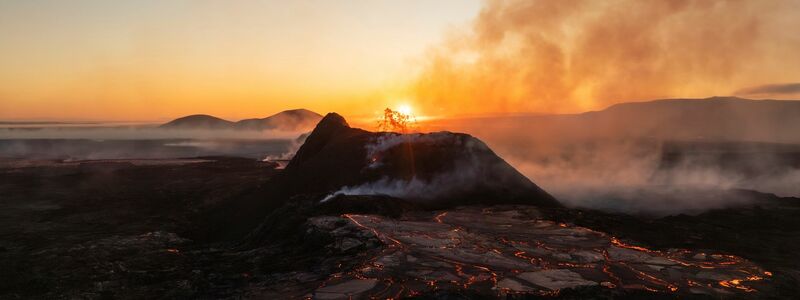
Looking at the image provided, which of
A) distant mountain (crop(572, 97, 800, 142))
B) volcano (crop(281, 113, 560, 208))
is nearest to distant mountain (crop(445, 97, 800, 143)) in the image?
distant mountain (crop(572, 97, 800, 142))

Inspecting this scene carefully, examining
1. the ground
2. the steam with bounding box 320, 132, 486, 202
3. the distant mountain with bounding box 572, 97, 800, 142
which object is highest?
the distant mountain with bounding box 572, 97, 800, 142

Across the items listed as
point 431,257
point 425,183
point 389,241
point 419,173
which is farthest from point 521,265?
point 419,173

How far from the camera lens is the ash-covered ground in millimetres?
9062

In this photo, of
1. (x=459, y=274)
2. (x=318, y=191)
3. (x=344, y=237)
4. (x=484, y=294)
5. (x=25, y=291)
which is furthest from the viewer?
(x=318, y=191)

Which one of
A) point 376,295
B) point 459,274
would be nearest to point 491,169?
point 459,274

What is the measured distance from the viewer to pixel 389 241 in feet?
38.9

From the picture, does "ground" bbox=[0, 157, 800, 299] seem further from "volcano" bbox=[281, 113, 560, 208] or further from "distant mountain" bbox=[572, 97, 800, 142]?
"distant mountain" bbox=[572, 97, 800, 142]

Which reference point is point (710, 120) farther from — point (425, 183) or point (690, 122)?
point (425, 183)

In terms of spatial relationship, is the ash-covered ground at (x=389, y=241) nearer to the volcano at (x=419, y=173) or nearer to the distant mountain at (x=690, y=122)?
the volcano at (x=419, y=173)

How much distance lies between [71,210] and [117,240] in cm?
1060

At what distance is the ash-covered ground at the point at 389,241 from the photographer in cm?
906

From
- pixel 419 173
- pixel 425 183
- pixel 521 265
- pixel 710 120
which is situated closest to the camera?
pixel 521 265

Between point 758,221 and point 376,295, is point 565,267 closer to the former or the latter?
point 376,295

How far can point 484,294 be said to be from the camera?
805cm
